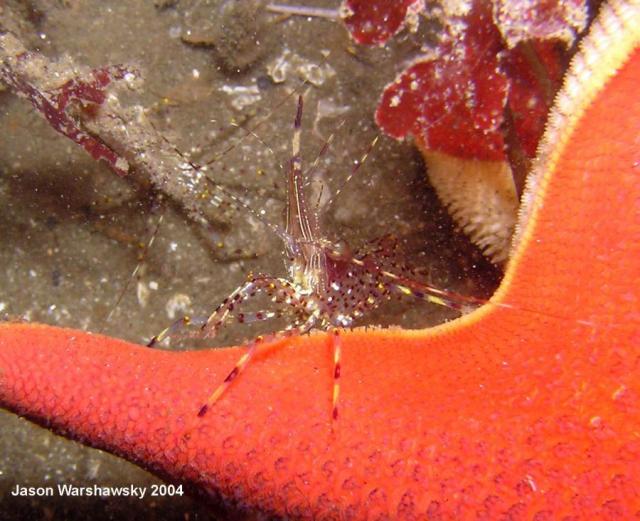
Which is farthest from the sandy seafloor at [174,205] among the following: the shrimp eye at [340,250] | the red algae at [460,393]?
the red algae at [460,393]

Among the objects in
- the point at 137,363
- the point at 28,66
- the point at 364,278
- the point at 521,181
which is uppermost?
the point at 28,66

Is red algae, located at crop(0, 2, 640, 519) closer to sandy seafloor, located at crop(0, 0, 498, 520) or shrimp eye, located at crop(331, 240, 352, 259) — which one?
shrimp eye, located at crop(331, 240, 352, 259)

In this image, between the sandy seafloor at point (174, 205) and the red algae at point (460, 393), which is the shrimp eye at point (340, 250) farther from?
the red algae at point (460, 393)

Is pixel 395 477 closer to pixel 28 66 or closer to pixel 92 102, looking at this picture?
pixel 92 102

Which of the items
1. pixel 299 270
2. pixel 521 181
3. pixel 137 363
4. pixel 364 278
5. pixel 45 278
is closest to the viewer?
pixel 137 363

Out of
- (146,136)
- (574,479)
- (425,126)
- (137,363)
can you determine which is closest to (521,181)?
(425,126)

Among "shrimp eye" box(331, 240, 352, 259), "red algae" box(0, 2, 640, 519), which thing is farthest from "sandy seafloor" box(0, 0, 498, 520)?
"red algae" box(0, 2, 640, 519)

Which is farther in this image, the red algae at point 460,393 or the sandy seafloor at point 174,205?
the sandy seafloor at point 174,205

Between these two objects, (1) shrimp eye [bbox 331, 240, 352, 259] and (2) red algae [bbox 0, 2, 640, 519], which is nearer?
(2) red algae [bbox 0, 2, 640, 519]
